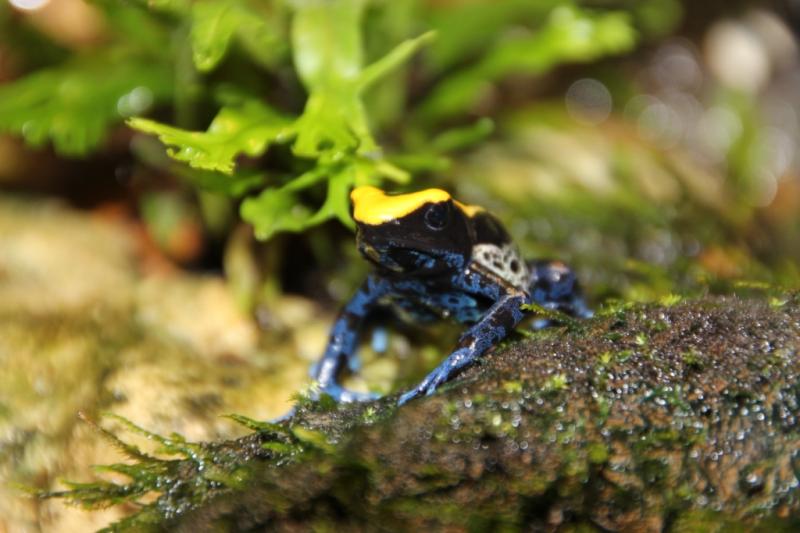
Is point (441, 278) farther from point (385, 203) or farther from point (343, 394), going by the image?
point (343, 394)

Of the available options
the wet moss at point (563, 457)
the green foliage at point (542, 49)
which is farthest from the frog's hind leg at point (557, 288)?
the green foliage at point (542, 49)

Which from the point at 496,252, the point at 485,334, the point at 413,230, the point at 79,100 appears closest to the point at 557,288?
the point at 496,252

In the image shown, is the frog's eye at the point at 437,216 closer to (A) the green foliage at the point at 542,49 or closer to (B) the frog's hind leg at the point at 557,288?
(B) the frog's hind leg at the point at 557,288

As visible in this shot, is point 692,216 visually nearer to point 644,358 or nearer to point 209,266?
point 644,358

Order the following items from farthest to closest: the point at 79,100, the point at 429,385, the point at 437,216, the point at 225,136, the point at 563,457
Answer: the point at 79,100
the point at 225,136
the point at 437,216
the point at 429,385
the point at 563,457

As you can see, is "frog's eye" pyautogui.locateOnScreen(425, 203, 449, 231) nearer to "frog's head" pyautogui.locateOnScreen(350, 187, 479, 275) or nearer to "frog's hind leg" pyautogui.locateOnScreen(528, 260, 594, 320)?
"frog's head" pyautogui.locateOnScreen(350, 187, 479, 275)

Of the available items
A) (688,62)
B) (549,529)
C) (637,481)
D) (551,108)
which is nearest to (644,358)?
(637,481)

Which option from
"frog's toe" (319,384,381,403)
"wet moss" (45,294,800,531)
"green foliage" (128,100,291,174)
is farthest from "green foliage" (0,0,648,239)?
"wet moss" (45,294,800,531)

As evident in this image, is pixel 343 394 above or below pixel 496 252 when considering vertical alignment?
below
